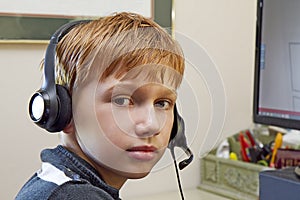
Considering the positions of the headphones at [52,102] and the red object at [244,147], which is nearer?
the headphones at [52,102]

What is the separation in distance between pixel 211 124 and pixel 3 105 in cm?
53

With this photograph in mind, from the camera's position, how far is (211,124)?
0.73 m

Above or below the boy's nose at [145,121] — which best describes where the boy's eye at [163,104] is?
above

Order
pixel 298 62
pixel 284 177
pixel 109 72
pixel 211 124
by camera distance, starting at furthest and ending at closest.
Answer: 1. pixel 298 62
2. pixel 284 177
3. pixel 211 124
4. pixel 109 72

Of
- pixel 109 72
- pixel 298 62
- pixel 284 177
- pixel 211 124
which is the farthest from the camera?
pixel 298 62

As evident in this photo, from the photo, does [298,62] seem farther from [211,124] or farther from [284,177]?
[211,124]

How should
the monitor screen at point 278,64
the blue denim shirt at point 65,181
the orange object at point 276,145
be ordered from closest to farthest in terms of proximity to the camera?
1. the blue denim shirt at point 65,181
2. the monitor screen at point 278,64
3. the orange object at point 276,145

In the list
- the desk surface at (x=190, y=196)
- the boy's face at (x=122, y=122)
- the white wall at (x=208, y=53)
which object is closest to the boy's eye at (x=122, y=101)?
the boy's face at (x=122, y=122)

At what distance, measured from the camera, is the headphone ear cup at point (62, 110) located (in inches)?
23.3

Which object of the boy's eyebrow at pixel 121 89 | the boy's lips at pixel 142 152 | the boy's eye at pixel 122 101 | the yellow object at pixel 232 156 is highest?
the boy's eyebrow at pixel 121 89

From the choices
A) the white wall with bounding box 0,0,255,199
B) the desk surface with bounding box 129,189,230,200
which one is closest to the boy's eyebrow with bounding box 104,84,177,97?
the white wall with bounding box 0,0,255,199

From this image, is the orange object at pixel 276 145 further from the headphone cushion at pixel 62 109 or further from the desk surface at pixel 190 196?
the headphone cushion at pixel 62 109

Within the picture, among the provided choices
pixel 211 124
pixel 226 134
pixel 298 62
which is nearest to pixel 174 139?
pixel 211 124

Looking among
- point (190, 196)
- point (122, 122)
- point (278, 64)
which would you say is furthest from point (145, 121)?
point (190, 196)
